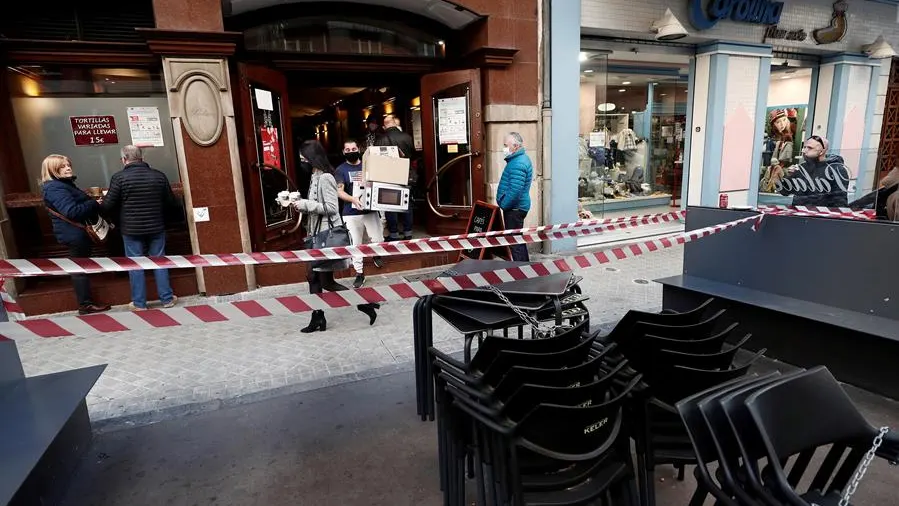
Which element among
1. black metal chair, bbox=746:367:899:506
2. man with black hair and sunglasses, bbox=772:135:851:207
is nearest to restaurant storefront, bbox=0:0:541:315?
man with black hair and sunglasses, bbox=772:135:851:207

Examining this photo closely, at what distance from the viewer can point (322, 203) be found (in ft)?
17.0

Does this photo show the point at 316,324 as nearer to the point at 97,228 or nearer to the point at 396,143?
the point at 97,228

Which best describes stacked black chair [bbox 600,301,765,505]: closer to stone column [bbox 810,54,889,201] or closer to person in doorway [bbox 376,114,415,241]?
person in doorway [bbox 376,114,415,241]

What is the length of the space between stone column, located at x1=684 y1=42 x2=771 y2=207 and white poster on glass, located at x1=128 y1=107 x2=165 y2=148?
32.0 ft

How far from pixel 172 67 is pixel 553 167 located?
5.52m

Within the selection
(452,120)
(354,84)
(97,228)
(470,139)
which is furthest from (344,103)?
(97,228)

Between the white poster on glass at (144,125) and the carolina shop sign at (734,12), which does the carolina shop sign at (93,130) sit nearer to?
the white poster on glass at (144,125)

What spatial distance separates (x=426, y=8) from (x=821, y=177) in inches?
224

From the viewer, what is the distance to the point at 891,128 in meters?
12.9

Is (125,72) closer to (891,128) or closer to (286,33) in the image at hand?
(286,33)

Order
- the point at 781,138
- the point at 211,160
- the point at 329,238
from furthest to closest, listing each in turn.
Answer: the point at 781,138, the point at 211,160, the point at 329,238

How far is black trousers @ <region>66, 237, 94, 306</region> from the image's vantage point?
18.7 feet

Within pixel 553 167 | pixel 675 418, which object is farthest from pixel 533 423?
pixel 553 167

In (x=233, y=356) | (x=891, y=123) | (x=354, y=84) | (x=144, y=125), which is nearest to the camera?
(x=233, y=356)
